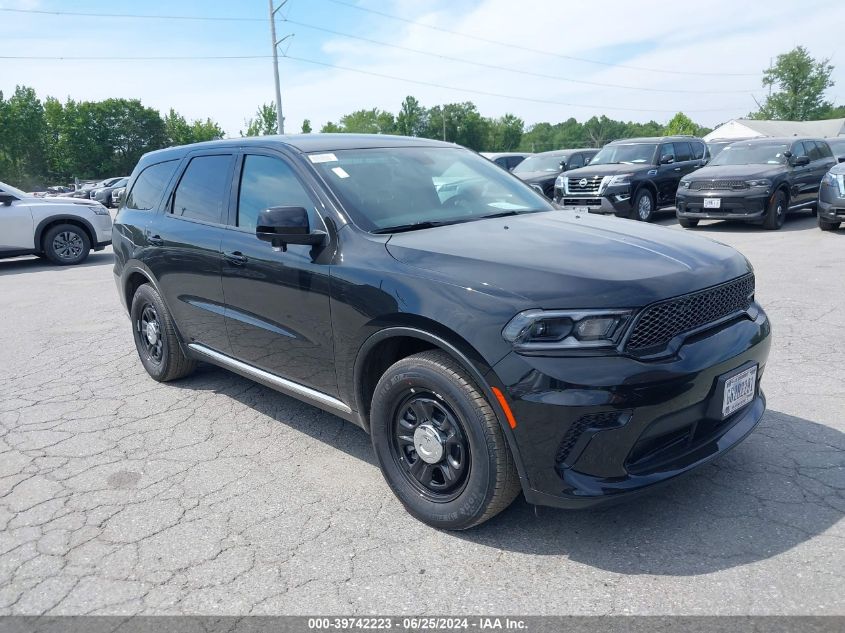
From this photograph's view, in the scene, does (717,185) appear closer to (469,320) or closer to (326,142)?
(326,142)

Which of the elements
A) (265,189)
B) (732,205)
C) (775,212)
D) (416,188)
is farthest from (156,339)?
(775,212)

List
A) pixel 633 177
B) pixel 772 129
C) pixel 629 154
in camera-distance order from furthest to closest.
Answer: pixel 772 129
pixel 629 154
pixel 633 177

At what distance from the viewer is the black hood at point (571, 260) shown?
268 cm

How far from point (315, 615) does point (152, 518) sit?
122cm

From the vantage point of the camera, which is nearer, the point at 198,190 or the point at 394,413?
the point at 394,413

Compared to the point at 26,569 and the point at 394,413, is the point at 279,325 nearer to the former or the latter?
the point at 394,413

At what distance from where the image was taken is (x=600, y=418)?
2564 millimetres

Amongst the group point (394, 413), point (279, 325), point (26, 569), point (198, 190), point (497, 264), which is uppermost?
point (198, 190)

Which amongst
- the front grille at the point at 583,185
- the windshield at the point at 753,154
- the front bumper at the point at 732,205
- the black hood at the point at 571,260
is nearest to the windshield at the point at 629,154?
the front grille at the point at 583,185

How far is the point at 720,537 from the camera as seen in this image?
9.46ft

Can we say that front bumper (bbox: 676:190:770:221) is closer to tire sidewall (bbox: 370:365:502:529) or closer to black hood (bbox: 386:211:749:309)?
black hood (bbox: 386:211:749:309)

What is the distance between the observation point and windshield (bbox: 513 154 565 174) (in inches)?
719

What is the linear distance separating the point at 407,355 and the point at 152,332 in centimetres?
294

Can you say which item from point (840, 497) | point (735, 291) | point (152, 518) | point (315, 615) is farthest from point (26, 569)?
point (840, 497)
